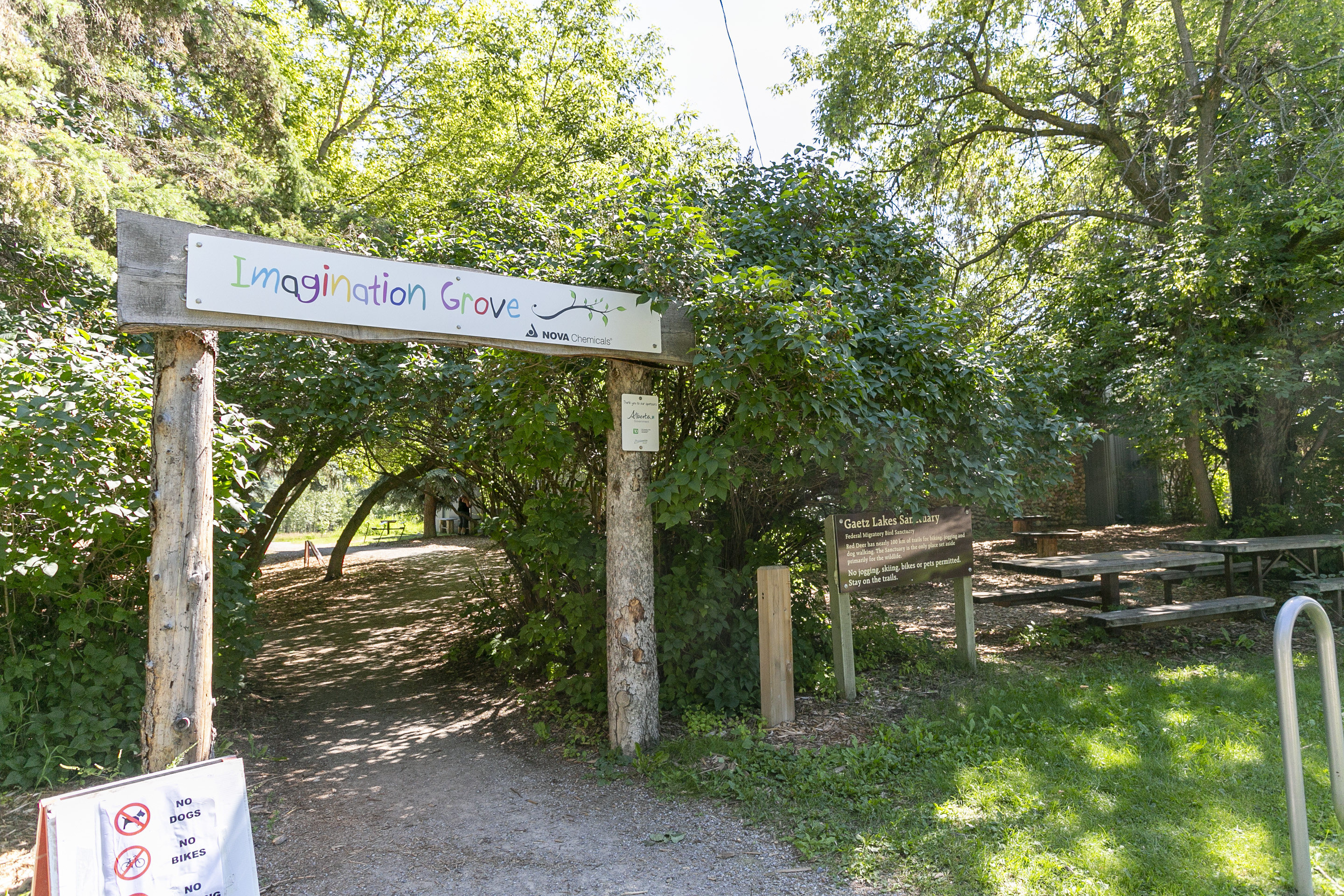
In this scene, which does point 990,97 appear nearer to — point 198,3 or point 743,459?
point 743,459

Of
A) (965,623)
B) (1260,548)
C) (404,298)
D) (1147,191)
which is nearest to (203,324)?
(404,298)

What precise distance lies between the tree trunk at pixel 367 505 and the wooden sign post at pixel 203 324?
450cm

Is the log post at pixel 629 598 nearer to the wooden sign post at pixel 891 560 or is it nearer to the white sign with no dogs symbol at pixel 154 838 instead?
the wooden sign post at pixel 891 560

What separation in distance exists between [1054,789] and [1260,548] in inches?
207

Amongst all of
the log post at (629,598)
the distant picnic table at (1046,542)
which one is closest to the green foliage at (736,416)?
the log post at (629,598)

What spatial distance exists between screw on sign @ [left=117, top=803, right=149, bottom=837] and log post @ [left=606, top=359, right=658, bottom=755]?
8.15ft

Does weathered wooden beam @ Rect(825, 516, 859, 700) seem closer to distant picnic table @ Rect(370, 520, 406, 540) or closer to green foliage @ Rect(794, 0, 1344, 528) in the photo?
green foliage @ Rect(794, 0, 1344, 528)

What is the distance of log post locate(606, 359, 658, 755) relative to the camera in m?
4.61

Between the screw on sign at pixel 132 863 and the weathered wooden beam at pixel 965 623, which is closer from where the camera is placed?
the screw on sign at pixel 132 863

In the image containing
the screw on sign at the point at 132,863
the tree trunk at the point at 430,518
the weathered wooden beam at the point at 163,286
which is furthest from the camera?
the tree trunk at the point at 430,518

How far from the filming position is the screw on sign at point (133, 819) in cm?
254

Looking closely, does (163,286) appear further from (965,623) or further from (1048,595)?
(1048,595)

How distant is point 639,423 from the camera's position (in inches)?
182

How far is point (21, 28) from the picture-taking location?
5582 millimetres
